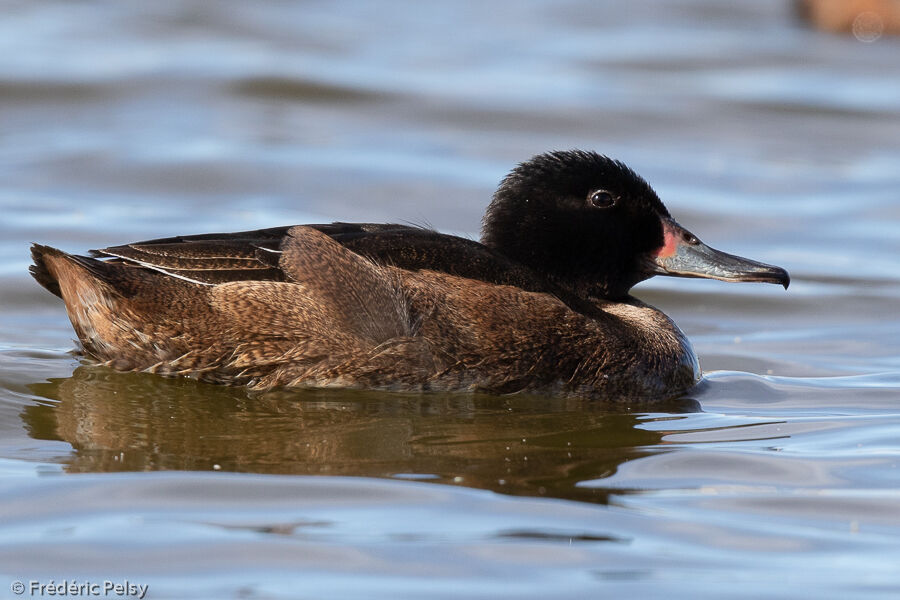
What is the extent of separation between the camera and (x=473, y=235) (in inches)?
412

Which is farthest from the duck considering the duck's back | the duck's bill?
the duck's bill

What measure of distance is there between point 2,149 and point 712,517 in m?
8.45

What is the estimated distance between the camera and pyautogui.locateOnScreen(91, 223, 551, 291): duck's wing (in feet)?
20.4

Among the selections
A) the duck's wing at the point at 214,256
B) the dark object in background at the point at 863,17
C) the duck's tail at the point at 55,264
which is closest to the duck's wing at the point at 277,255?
the duck's wing at the point at 214,256

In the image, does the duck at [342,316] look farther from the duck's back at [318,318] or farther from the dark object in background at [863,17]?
the dark object in background at [863,17]

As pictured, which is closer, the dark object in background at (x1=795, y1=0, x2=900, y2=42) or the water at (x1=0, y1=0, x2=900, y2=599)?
the water at (x1=0, y1=0, x2=900, y2=599)

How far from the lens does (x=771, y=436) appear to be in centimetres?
612

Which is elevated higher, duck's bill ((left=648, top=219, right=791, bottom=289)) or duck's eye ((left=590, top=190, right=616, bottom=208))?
duck's eye ((left=590, top=190, right=616, bottom=208))

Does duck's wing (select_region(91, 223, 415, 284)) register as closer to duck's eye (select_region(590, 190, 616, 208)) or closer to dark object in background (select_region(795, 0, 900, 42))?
duck's eye (select_region(590, 190, 616, 208))

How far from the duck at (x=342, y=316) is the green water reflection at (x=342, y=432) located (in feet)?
0.31

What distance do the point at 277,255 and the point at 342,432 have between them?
834 mm

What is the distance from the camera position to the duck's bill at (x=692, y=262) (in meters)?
7.22

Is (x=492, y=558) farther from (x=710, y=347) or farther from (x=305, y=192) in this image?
(x=305, y=192)

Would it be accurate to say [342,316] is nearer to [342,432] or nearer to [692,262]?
[342,432]
